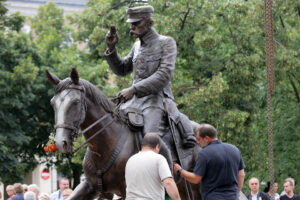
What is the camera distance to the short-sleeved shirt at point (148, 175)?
718cm

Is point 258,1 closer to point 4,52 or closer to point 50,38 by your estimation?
point 4,52

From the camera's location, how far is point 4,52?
28.5 metres

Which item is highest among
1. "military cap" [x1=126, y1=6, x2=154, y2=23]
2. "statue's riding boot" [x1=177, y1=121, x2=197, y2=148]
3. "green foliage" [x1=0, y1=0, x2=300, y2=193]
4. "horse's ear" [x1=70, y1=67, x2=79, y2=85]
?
"military cap" [x1=126, y1=6, x2=154, y2=23]

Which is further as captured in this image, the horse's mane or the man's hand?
the man's hand

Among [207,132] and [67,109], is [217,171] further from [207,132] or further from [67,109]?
[67,109]

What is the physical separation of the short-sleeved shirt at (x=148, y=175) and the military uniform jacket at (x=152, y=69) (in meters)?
1.82

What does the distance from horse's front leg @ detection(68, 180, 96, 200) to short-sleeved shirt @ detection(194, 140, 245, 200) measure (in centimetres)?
154

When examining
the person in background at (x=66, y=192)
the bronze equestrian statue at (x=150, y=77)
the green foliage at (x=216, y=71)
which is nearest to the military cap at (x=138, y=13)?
the bronze equestrian statue at (x=150, y=77)

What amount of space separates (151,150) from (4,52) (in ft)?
72.9

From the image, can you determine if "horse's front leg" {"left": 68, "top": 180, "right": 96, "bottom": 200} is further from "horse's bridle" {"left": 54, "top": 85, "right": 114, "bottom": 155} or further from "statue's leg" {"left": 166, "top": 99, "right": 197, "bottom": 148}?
"statue's leg" {"left": 166, "top": 99, "right": 197, "bottom": 148}

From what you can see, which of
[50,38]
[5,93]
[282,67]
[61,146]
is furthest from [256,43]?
[61,146]

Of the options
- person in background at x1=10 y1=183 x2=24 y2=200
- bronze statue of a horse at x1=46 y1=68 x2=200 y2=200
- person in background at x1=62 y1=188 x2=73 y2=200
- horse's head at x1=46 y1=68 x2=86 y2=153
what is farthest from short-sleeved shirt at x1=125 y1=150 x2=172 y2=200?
person in background at x1=10 y1=183 x2=24 y2=200

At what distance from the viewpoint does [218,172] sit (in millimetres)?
7746

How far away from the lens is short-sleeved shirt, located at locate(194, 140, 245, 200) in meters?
7.74
